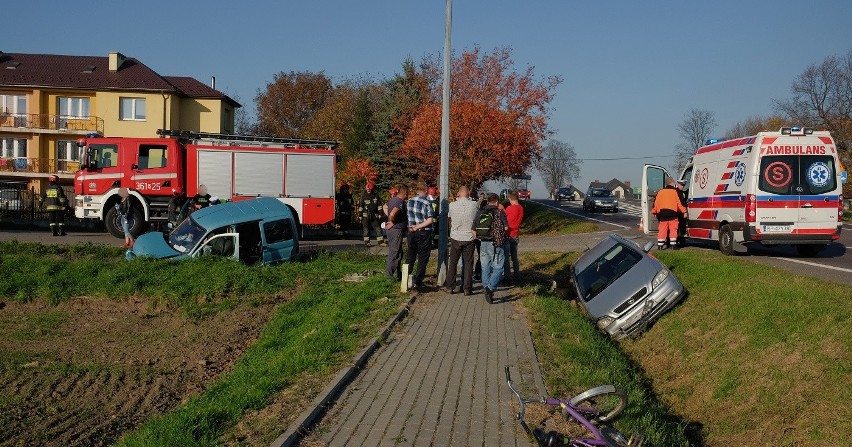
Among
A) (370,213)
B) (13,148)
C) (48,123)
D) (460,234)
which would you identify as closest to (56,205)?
(370,213)

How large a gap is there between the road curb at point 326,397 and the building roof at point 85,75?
143 feet

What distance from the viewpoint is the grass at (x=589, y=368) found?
6.77 metres

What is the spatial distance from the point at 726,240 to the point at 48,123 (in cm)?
4533

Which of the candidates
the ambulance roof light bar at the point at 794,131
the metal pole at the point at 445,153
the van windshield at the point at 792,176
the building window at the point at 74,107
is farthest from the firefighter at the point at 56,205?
the building window at the point at 74,107

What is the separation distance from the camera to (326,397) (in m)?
6.88

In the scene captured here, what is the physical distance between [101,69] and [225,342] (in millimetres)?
45176

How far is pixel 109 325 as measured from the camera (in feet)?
44.2

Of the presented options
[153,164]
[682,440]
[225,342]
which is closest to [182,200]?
[153,164]

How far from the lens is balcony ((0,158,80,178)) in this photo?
49.6 m

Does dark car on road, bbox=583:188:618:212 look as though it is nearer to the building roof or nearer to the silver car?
the building roof

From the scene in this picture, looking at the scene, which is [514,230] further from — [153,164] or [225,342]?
[153,164]

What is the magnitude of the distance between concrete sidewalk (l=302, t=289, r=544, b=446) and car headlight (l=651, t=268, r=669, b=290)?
214 cm

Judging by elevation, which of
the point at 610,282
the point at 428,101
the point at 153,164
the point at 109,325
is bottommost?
the point at 109,325

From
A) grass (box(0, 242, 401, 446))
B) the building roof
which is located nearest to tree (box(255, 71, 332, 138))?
the building roof
